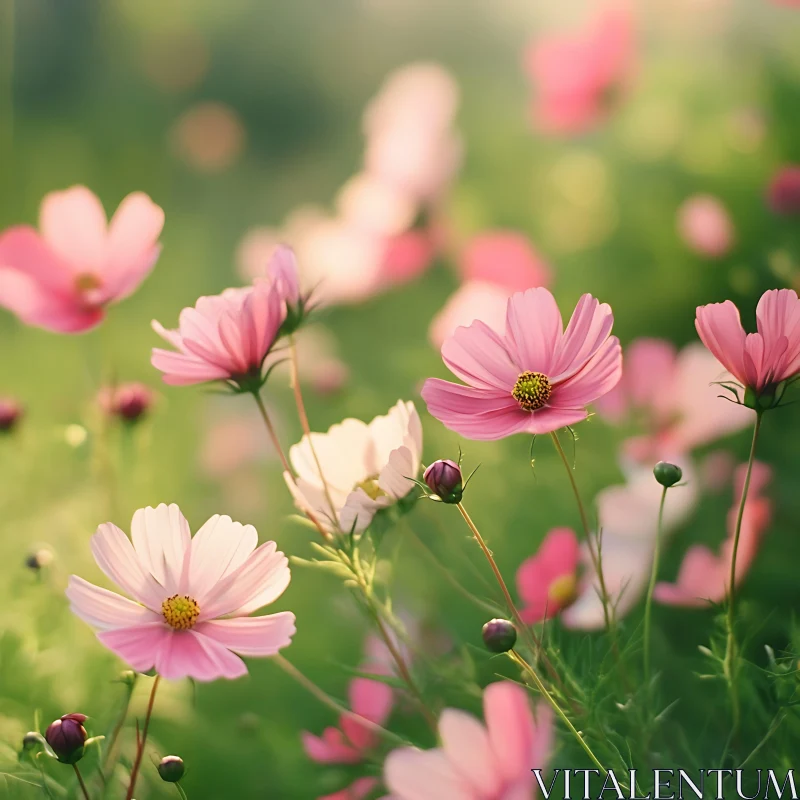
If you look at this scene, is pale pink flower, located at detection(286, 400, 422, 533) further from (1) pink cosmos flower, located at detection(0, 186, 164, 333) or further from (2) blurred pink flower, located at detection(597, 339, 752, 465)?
(2) blurred pink flower, located at detection(597, 339, 752, 465)

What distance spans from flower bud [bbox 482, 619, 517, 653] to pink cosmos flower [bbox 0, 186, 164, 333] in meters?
0.28

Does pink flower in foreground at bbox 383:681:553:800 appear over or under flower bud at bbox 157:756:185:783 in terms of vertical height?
over

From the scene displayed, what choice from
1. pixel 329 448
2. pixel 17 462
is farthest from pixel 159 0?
pixel 329 448

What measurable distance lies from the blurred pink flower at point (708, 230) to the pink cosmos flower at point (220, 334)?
624 mm

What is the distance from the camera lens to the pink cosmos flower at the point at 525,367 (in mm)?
371

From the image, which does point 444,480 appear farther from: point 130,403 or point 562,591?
point 130,403

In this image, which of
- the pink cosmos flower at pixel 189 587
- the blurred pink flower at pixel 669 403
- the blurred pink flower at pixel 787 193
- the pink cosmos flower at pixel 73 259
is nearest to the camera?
the pink cosmos flower at pixel 189 587

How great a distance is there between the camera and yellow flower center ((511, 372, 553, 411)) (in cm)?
39

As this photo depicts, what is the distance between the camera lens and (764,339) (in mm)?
358

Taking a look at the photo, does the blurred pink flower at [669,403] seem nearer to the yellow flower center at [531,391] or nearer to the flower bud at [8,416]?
the yellow flower center at [531,391]

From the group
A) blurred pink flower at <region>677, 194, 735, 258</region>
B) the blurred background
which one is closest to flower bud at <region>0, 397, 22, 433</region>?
the blurred background

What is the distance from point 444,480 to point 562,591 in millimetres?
202

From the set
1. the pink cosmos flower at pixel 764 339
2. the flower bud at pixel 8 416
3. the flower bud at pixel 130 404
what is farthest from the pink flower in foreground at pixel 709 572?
the flower bud at pixel 8 416

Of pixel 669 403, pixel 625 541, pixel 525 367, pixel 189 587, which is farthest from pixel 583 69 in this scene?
pixel 189 587
